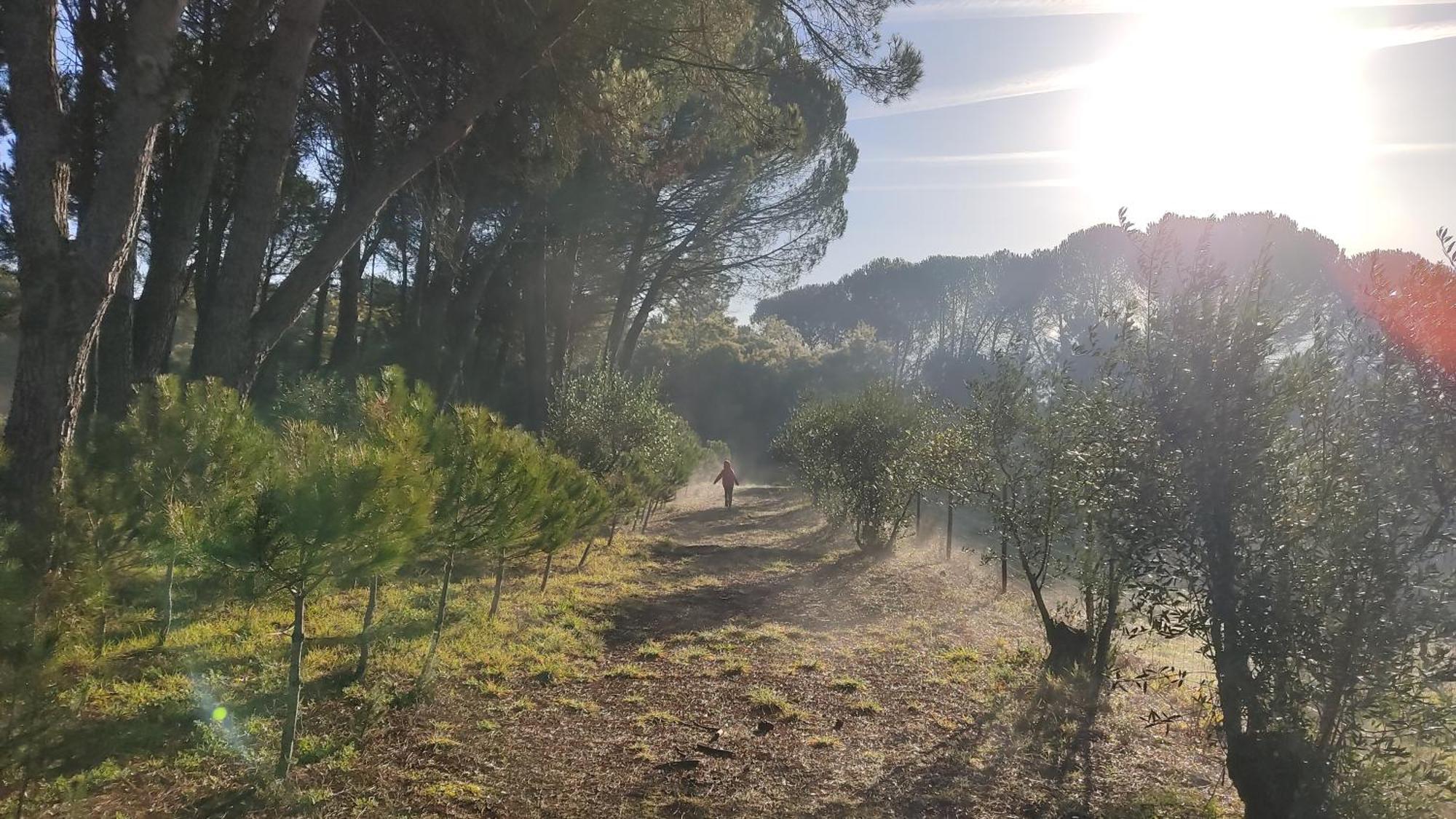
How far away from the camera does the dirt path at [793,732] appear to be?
4.75m

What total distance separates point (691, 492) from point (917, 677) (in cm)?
2449

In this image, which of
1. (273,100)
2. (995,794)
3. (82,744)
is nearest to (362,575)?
(82,744)

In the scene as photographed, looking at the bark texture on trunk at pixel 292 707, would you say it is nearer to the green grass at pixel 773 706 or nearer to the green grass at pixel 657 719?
the green grass at pixel 657 719

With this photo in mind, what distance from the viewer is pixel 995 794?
5051mm

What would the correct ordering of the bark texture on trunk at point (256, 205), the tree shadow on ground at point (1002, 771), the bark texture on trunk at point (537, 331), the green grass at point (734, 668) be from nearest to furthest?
the tree shadow on ground at point (1002, 771)
the bark texture on trunk at point (256, 205)
the green grass at point (734, 668)
the bark texture on trunk at point (537, 331)

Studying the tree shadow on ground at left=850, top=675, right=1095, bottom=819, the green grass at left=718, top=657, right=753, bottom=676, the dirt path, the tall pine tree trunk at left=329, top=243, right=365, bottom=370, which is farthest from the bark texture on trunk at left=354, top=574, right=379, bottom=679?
the tall pine tree trunk at left=329, top=243, right=365, bottom=370

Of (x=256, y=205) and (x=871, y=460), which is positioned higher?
(x=256, y=205)

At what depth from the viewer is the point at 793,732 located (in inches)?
235

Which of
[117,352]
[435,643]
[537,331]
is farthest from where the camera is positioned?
[537,331]

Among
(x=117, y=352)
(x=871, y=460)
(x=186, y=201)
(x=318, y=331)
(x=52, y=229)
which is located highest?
(x=318, y=331)

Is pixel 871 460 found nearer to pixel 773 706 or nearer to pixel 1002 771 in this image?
pixel 773 706

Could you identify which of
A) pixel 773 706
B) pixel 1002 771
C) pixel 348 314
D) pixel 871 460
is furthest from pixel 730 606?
pixel 348 314

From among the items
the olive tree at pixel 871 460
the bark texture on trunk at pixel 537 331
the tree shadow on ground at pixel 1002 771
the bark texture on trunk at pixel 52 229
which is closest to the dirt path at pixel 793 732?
the tree shadow on ground at pixel 1002 771

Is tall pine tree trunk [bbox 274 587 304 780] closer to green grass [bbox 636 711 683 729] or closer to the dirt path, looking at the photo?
the dirt path
